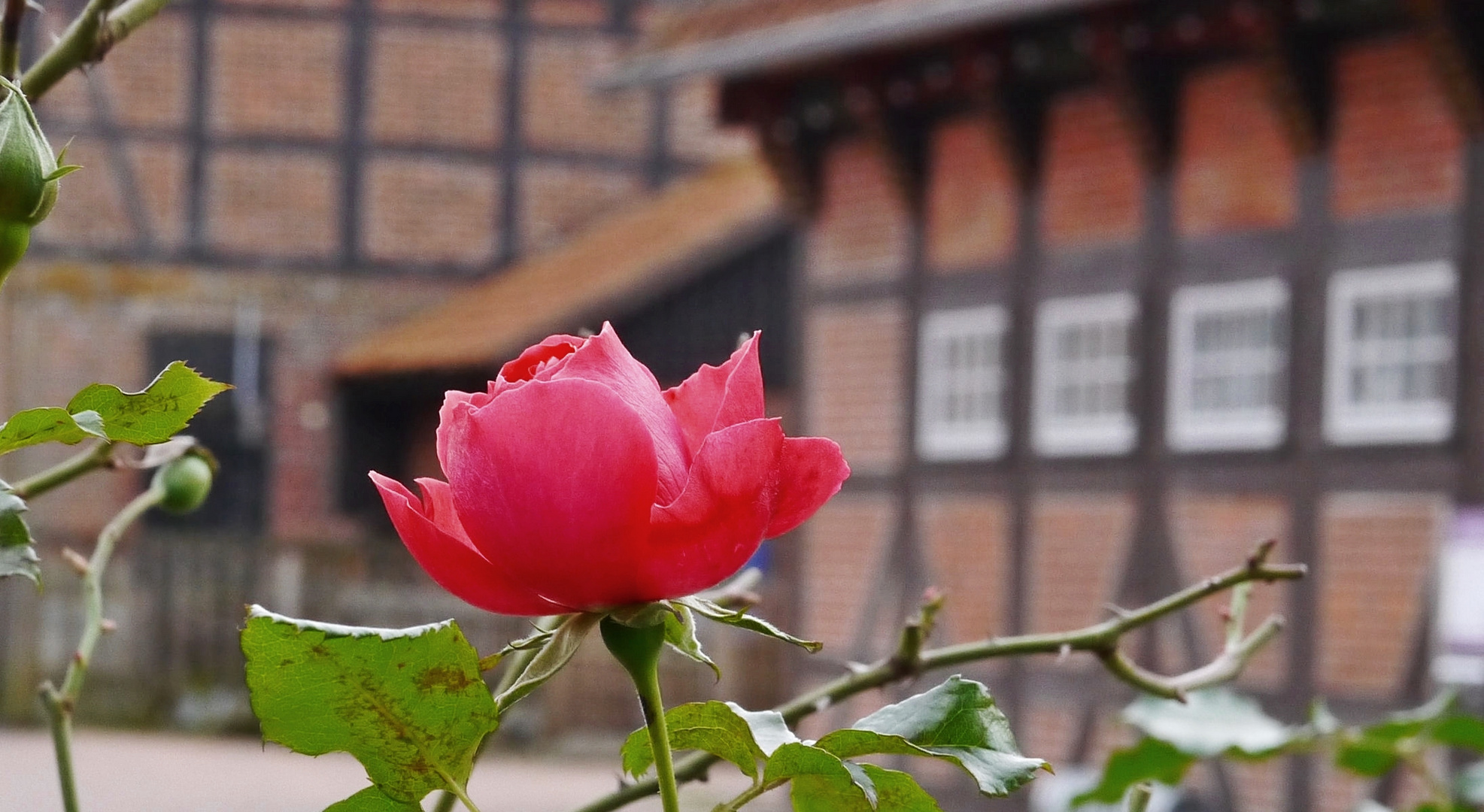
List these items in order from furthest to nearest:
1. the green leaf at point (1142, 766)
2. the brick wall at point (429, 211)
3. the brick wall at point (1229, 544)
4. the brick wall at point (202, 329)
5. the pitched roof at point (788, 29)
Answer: the brick wall at point (429, 211)
the brick wall at point (202, 329)
the pitched roof at point (788, 29)
the brick wall at point (1229, 544)
the green leaf at point (1142, 766)

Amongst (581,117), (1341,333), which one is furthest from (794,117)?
(581,117)

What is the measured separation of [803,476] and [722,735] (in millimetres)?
58

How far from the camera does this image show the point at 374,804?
0.42 meters

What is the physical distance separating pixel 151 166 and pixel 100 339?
1199 mm

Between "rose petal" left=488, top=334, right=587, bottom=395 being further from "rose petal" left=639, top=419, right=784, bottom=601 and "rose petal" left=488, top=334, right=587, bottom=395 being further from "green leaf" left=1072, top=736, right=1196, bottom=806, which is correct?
"green leaf" left=1072, top=736, right=1196, bottom=806

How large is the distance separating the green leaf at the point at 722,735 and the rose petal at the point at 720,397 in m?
0.05

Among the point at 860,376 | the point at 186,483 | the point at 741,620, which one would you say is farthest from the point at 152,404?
the point at 860,376

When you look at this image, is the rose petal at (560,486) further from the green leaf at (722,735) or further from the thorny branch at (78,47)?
the thorny branch at (78,47)

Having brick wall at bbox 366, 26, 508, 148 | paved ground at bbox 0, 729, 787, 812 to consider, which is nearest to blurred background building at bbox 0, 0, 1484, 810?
paved ground at bbox 0, 729, 787, 812

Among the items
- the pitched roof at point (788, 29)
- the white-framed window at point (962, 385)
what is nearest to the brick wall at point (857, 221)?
the white-framed window at point (962, 385)

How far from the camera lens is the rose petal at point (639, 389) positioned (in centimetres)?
42

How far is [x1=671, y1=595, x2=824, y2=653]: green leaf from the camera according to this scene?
1.34ft

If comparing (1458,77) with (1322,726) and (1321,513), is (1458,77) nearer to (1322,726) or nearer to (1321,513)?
(1321,513)

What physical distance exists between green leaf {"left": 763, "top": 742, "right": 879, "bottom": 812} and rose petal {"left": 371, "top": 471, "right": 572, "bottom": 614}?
2.0 inches
